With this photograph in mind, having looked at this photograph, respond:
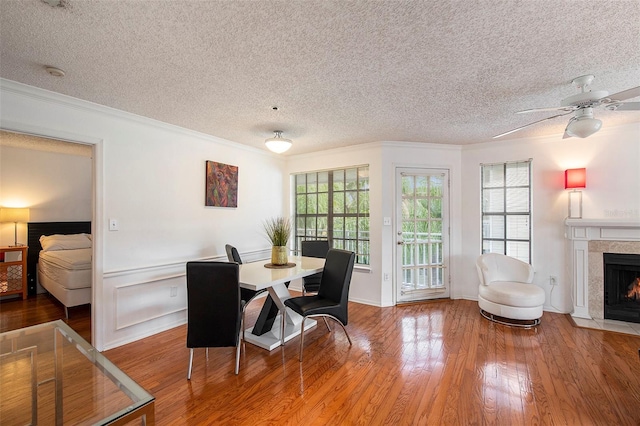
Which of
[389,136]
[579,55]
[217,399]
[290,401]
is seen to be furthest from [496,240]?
[217,399]

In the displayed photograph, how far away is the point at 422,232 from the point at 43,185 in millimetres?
6408

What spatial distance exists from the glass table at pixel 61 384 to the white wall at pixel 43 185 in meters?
4.23

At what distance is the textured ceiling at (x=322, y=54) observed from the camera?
58.7 inches

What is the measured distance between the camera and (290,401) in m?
1.96

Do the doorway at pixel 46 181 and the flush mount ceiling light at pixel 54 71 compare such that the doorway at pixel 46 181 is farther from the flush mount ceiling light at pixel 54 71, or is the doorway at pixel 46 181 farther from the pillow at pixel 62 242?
the flush mount ceiling light at pixel 54 71

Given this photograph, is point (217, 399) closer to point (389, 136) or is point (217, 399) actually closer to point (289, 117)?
point (289, 117)

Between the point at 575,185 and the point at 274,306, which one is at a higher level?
the point at 575,185

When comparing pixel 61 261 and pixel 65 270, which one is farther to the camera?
pixel 61 261

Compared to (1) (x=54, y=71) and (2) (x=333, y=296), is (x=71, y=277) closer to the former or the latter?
(1) (x=54, y=71)

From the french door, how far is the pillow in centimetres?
514

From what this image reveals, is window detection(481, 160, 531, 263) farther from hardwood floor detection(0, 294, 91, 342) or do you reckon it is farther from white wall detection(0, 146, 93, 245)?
white wall detection(0, 146, 93, 245)

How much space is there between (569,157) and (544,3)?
311cm

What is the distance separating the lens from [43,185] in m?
4.71

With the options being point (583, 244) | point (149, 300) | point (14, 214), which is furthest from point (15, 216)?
point (583, 244)
